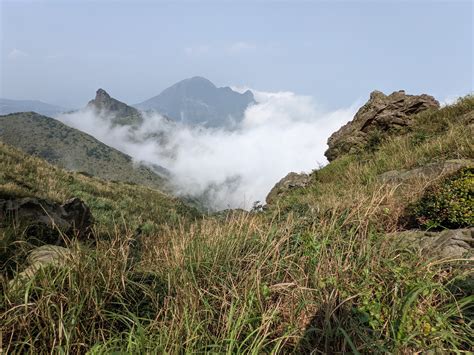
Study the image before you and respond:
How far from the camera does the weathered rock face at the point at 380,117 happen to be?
636 inches

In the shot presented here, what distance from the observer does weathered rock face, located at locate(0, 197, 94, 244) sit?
611 centimetres

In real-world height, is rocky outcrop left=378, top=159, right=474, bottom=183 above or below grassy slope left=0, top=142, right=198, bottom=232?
above

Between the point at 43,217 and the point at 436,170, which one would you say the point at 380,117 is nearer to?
the point at 436,170

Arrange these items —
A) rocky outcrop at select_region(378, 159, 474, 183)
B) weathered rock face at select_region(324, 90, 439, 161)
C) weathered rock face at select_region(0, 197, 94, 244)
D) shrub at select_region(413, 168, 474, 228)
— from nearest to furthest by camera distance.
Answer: shrub at select_region(413, 168, 474, 228) → weathered rock face at select_region(0, 197, 94, 244) → rocky outcrop at select_region(378, 159, 474, 183) → weathered rock face at select_region(324, 90, 439, 161)


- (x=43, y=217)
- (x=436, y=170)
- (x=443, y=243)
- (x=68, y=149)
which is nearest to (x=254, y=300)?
(x=443, y=243)

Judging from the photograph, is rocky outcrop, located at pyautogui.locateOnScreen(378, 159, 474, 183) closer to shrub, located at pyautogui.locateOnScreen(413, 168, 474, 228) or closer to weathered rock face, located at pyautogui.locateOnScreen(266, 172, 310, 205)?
shrub, located at pyautogui.locateOnScreen(413, 168, 474, 228)

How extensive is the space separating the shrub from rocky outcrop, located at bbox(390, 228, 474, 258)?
1.48 feet

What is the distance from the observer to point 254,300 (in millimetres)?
3377

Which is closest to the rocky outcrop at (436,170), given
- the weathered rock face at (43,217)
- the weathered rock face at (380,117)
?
the weathered rock face at (43,217)

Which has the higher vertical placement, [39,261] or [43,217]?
[39,261]

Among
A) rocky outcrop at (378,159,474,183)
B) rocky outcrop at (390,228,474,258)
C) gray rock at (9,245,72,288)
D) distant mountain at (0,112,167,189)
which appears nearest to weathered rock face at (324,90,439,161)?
rocky outcrop at (378,159,474,183)

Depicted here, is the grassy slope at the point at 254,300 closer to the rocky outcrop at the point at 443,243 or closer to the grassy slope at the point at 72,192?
the rocky outcrop at the point at 443,243

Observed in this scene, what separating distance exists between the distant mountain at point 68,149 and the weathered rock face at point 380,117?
106 m

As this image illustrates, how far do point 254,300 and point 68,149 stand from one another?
141752 millimetres
